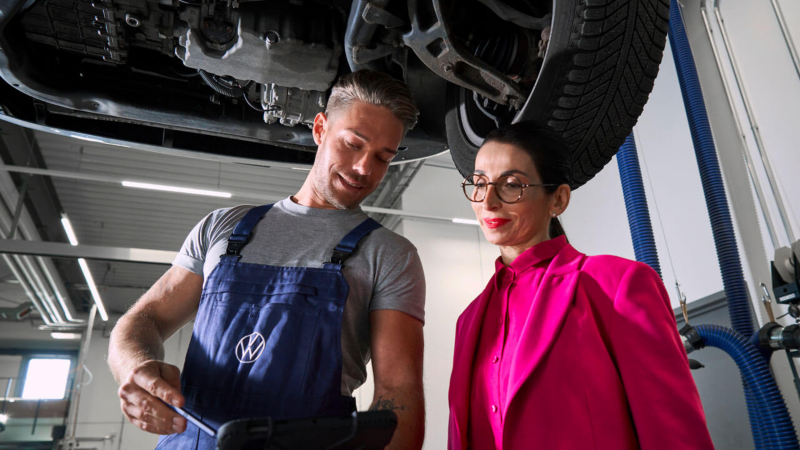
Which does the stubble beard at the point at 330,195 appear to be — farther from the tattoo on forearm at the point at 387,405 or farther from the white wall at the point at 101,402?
the white wall at the point at 101,402

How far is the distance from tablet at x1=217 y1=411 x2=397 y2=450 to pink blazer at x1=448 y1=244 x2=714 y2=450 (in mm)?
288

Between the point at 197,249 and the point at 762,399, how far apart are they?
1.91 meters

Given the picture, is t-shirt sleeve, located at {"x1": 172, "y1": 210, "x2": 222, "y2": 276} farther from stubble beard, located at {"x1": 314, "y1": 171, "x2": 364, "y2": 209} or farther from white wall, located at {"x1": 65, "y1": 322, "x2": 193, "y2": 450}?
white wall, located at {"x1": 65, "y1": 322, "x2": 193, "y2": 450}

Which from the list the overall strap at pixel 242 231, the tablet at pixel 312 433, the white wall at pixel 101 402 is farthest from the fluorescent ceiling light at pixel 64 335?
the tablet at pixel 312 433

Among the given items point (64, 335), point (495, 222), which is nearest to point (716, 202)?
point (495, 222)

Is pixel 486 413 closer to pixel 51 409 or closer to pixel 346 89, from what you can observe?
pixel 346 89

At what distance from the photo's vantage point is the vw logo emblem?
1053 mm

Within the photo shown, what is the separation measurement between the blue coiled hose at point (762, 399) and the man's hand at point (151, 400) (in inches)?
75.2

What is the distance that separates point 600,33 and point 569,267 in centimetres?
52

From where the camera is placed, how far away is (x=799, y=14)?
2.41m

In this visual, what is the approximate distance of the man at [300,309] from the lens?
101cm

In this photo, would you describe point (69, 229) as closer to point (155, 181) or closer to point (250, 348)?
point (155, 181)

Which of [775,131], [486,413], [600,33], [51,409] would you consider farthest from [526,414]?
[51,409]

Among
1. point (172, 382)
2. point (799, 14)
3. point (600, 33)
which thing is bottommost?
point (172, 382)
